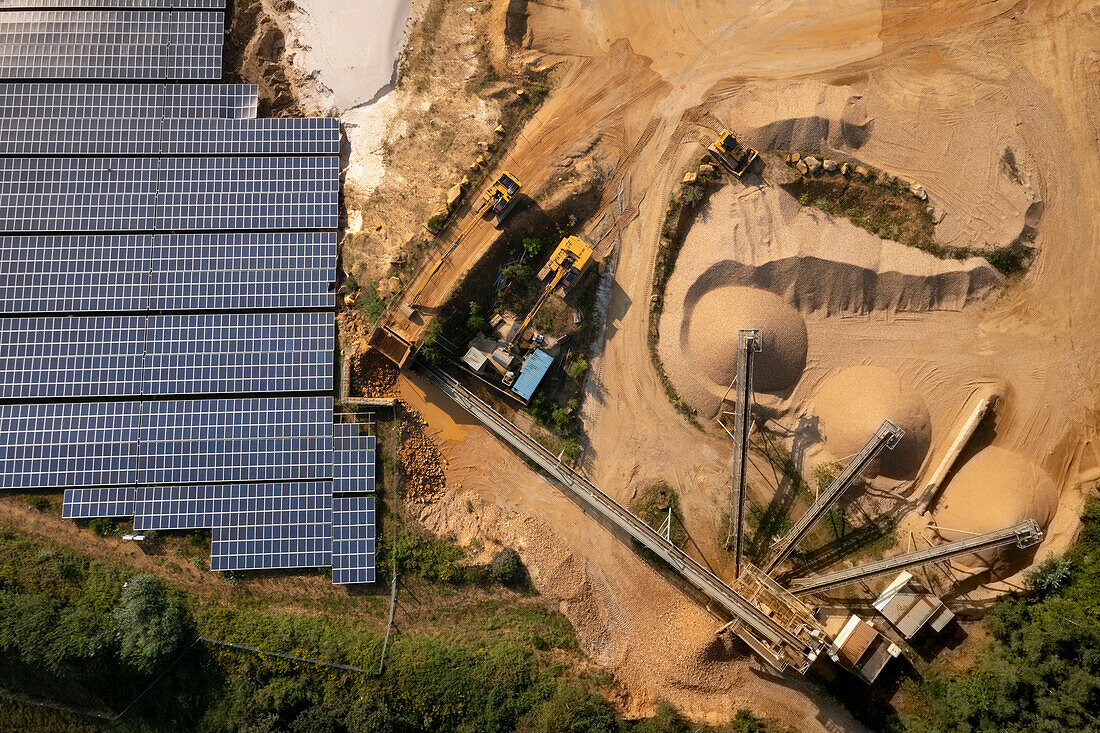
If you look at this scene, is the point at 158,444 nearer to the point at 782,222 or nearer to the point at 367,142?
the point at 367,142

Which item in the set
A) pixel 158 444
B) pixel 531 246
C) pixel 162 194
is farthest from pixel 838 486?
pixel 162 194

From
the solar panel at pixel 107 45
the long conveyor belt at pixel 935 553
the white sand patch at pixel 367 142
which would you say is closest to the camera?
the long conveyor belt at pixel 935 553

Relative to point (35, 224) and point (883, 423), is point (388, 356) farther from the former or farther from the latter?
point (883, 423)

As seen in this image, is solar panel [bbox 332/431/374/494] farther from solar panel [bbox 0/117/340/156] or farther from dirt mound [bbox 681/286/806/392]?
dirt mound [bbox 681/286/806/392]

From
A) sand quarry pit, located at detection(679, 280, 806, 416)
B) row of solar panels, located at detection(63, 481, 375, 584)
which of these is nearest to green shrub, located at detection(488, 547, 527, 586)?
row of solar panels, located at detection(63, 481, 375, 584)

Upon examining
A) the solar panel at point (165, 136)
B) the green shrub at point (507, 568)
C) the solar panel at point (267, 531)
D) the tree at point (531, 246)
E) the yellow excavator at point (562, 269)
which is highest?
the solar panel at point (165, 136)

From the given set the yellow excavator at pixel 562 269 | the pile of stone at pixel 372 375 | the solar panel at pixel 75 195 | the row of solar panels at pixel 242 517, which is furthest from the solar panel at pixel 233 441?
the yellow excavator at pixel 562 269

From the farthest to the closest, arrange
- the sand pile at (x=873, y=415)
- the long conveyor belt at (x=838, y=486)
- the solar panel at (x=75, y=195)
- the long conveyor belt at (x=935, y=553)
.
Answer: the sand pile at (x=873, y=415), the solar panel at (x=75, y=195), the long conveyor belt at (x=838, y=486), the long conveyor belt at (x=935, y=553)

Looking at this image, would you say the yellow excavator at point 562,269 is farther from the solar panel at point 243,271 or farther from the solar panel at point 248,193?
the solar panel at point 248,193
